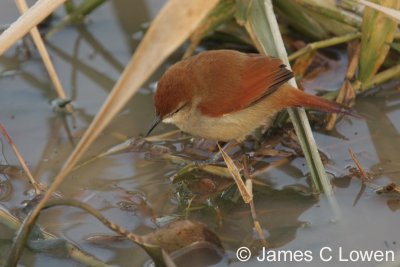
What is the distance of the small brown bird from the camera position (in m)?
4.23

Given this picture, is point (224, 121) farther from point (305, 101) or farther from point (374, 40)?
point (374, 40)

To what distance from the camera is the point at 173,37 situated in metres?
2.75

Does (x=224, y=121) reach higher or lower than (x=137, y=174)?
higher

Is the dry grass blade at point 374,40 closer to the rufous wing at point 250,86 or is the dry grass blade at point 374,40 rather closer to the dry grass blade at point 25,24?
the rufous wing at point 250,86

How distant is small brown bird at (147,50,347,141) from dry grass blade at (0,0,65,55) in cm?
83

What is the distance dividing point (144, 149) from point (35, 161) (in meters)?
0.68

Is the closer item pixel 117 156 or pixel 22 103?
pixel 117 156

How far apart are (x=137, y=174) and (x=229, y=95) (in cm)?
73

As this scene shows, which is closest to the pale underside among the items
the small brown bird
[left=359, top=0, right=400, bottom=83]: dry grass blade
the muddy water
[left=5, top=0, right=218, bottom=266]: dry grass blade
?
the small brown bird

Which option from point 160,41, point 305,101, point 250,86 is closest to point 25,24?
point 160,41

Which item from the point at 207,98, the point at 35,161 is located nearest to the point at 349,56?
the point at 207,98

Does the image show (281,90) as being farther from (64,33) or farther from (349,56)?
(64,33)

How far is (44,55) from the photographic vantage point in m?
4.81

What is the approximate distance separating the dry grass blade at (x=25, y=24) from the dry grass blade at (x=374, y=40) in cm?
194
